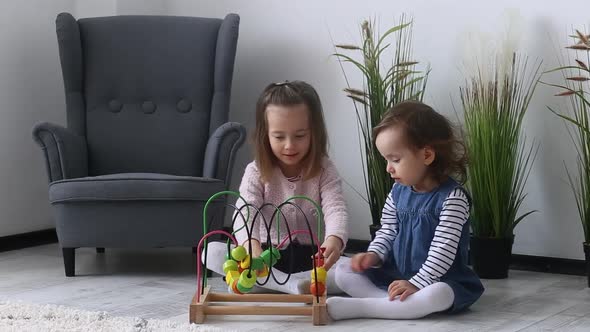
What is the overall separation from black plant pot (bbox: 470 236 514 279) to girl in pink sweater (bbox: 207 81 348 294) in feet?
2.15

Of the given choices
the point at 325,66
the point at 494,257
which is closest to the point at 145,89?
the point at 325,66

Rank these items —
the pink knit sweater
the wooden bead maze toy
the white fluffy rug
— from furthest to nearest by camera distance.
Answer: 1. the pink knit sweater
2. the wooden bead maze toy
3. the white fluffy rug

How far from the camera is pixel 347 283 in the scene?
291 centimetres

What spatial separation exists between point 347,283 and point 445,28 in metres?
1.29

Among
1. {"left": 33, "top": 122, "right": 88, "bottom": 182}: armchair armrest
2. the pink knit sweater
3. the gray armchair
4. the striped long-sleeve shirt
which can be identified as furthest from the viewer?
the gray armchair

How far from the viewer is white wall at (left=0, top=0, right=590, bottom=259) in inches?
138

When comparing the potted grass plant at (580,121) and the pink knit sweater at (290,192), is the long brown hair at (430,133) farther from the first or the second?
the potted grass plant at (580,121)

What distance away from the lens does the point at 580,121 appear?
3312 mm

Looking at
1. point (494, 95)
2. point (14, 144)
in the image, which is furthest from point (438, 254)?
point (14, 144)

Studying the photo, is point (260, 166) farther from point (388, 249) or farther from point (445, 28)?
point (445, 28)

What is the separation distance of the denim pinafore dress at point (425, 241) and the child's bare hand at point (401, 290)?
5.1 inches

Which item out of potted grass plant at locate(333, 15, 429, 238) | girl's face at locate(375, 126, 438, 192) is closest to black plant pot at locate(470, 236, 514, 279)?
potted grass plant at locate(333, 15, 429, 238)

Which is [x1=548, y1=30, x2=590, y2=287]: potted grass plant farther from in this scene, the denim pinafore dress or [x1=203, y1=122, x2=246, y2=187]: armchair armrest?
[x1=203, y1=122, x2=246, y2=187]: armchair armrest

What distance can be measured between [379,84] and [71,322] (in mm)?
1559
